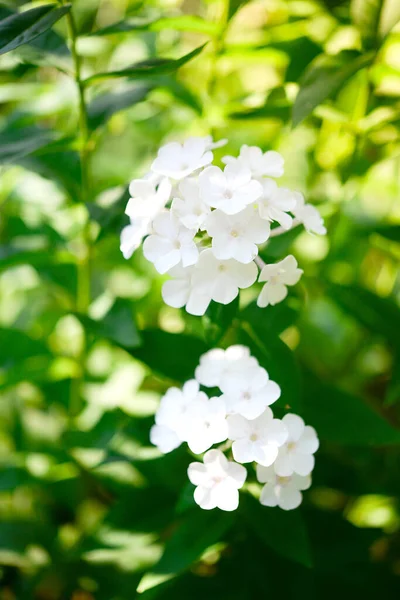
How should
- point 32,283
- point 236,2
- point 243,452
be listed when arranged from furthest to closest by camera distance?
point 32,283 → point 236,2 → point 243,452

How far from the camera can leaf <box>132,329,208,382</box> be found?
76 centimetres

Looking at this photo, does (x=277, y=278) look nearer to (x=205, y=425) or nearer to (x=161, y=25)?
(x=205, y=425)

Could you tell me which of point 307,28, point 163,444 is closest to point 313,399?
point 163,444

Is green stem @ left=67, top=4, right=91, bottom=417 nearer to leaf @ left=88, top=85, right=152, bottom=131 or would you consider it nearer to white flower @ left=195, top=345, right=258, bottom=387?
leaf @ left=88, top=85, right=152, bottom=131

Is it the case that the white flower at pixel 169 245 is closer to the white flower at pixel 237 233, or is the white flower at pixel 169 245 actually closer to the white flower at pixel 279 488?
the white flower at pixel 237 233

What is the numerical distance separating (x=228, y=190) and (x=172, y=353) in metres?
0.27

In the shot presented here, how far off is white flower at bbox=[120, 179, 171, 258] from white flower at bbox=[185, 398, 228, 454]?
17cm

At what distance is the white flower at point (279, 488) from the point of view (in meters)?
0.58

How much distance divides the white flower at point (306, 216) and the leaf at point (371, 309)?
0.24m

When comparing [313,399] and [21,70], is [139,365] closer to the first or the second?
[313,399]

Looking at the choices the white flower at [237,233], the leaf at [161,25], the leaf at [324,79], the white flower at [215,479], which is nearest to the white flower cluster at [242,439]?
the white flower at [215,479]

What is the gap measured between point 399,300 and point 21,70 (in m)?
0.69

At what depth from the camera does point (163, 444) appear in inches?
24.1

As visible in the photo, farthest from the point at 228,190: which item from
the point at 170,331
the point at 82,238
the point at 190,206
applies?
Result: the point at 82,238
